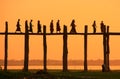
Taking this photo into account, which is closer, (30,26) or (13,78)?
(13,78)

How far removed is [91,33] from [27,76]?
10796 millimetres

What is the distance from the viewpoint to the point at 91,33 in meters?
50.4

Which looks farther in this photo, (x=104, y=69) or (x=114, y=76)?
(x=104, y=69)

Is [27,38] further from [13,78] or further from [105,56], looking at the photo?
[13,78]

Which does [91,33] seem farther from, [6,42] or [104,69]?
[6,42]

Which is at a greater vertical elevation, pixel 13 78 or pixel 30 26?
pixel 30 26

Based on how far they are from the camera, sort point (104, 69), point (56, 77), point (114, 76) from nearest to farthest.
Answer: point (56, 77)
point (114, 76)
point (104, 69)

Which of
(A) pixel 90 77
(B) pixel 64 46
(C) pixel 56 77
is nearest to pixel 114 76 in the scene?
(A) pixel 90 77

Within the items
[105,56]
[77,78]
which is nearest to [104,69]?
[105,56]

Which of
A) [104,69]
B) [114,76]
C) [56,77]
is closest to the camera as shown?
[56,77]

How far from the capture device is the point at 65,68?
1998 inches

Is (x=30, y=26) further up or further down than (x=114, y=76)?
further up

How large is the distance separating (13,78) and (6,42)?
10824 millimetres

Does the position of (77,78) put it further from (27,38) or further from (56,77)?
(27,38)
